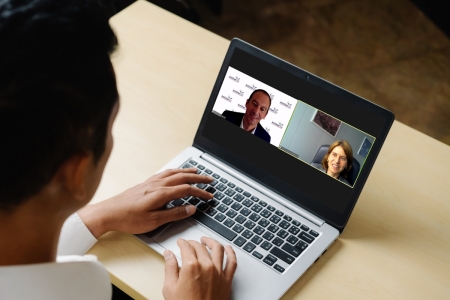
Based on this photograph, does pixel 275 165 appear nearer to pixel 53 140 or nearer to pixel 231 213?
pixel 231 213

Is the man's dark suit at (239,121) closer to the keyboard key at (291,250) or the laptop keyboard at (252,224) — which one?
the laptop keyboard at (252,224)

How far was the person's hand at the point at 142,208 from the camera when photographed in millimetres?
976

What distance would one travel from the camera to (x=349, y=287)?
944mm

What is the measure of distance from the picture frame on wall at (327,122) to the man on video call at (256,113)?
9 cm

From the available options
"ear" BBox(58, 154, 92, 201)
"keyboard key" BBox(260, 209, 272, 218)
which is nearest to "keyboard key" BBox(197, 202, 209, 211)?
"keyboard key" BBox(260, 209, 272, 218)

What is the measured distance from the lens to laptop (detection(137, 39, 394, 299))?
97 centimetres

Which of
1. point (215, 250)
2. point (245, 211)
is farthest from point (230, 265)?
point (245, 211)

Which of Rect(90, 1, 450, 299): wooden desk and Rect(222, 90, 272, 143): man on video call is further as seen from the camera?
Rect(222, 90, 272, 143): man on video call

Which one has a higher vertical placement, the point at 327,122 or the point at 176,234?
the point at 327,122

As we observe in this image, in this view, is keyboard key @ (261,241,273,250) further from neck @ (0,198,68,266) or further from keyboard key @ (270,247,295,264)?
neck @ (0,198,68,266)

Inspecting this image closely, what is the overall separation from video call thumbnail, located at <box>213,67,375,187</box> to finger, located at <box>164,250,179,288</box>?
0.96ft

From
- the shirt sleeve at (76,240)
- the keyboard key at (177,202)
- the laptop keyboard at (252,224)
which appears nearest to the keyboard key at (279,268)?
the laptop keyboard at (252,224)

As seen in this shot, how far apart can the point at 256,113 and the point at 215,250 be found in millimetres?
281

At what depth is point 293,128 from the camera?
104 cm
